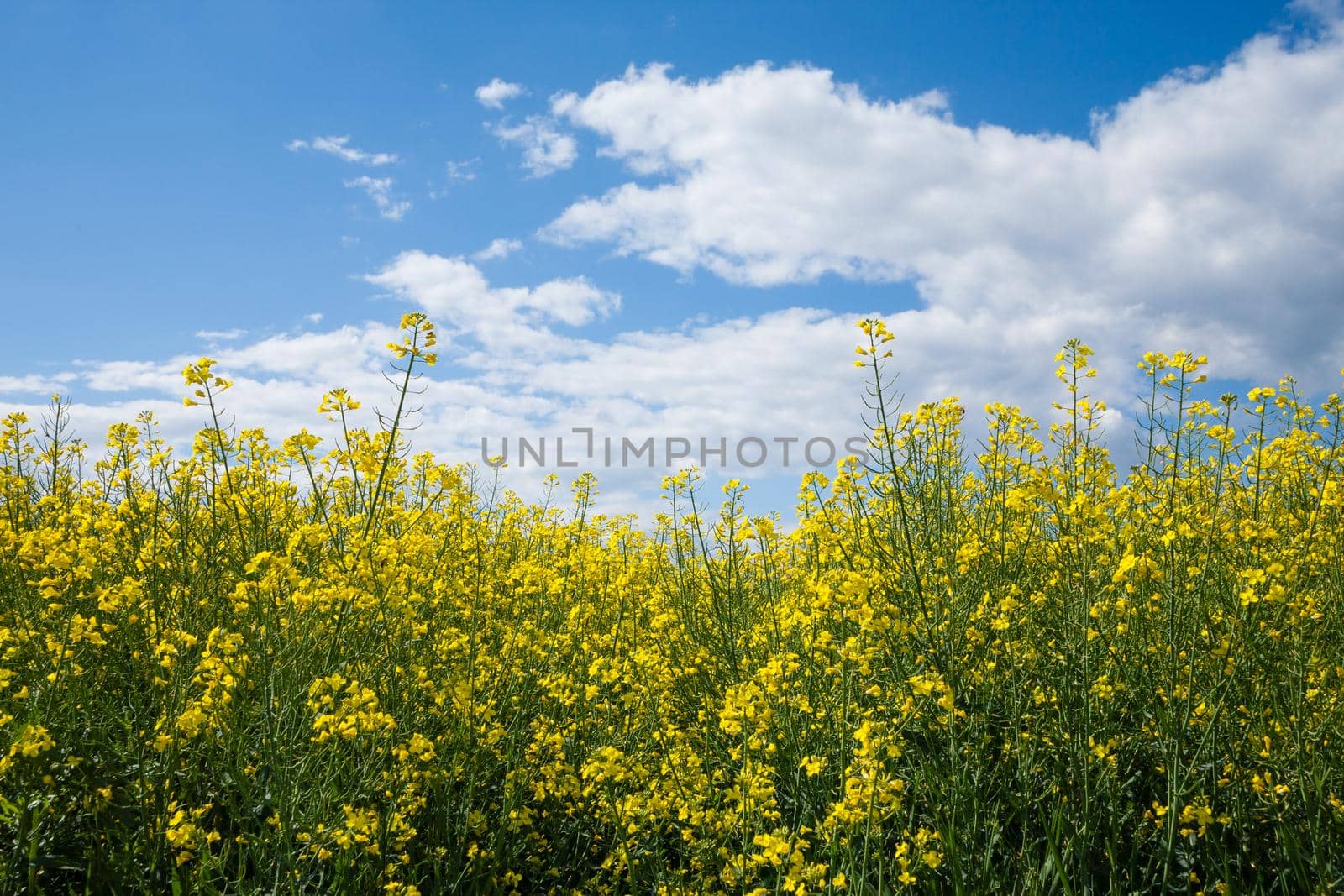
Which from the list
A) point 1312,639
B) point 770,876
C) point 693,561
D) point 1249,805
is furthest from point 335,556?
point 1312,639

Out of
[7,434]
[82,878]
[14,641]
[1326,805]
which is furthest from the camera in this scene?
[7,434]

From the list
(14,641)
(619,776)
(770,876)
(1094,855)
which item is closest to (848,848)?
(619,776)

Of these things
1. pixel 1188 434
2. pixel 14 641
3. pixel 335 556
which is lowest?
pixel 14 641

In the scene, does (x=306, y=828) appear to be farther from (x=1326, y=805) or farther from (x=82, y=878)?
(x=1326, y=805)

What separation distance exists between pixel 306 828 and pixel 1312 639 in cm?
403

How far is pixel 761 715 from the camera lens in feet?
9.53

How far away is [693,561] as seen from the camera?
537 cm

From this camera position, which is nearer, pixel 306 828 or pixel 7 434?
pixel 306 828

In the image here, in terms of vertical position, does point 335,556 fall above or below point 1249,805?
above

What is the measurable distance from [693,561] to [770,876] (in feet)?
8.25

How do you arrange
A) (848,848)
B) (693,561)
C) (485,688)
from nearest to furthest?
(848,848), (485,688), (693,561)

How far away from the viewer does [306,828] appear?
8.79 feet

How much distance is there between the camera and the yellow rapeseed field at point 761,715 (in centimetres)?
257

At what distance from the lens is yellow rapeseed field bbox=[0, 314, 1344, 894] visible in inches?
101
